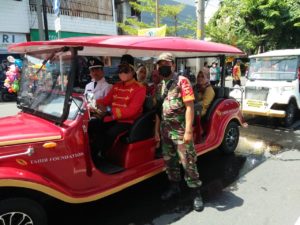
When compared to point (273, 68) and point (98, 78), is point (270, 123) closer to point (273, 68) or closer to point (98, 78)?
point (273, 68)

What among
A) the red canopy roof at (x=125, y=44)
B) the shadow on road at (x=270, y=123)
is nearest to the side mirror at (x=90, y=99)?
the red canopy roof at (x=125, y=44)

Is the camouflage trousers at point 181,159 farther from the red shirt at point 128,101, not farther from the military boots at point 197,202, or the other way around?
the red shirt at point 128,101

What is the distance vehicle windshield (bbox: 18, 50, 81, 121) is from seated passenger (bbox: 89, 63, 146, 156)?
77 centimetres

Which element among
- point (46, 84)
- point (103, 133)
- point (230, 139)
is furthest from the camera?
point (230, 139)

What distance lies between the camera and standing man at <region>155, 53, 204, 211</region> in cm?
372

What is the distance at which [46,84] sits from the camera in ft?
12.3

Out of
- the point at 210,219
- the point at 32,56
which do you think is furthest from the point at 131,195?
the point at 32,56

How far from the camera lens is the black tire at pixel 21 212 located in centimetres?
287

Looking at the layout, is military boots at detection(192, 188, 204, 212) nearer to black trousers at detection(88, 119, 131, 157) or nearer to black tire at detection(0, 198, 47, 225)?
black trousers at detection(88, 119, 131, 157)

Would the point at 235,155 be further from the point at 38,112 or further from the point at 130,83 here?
the point at 38,112

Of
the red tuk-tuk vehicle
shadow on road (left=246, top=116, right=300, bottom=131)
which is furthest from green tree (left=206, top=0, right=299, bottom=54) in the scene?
the red tuk-tuk vehicle

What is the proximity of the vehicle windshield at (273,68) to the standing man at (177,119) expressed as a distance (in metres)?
5.49

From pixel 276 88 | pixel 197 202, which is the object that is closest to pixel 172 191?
pixel 197 202

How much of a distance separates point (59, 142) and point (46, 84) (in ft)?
2.81
